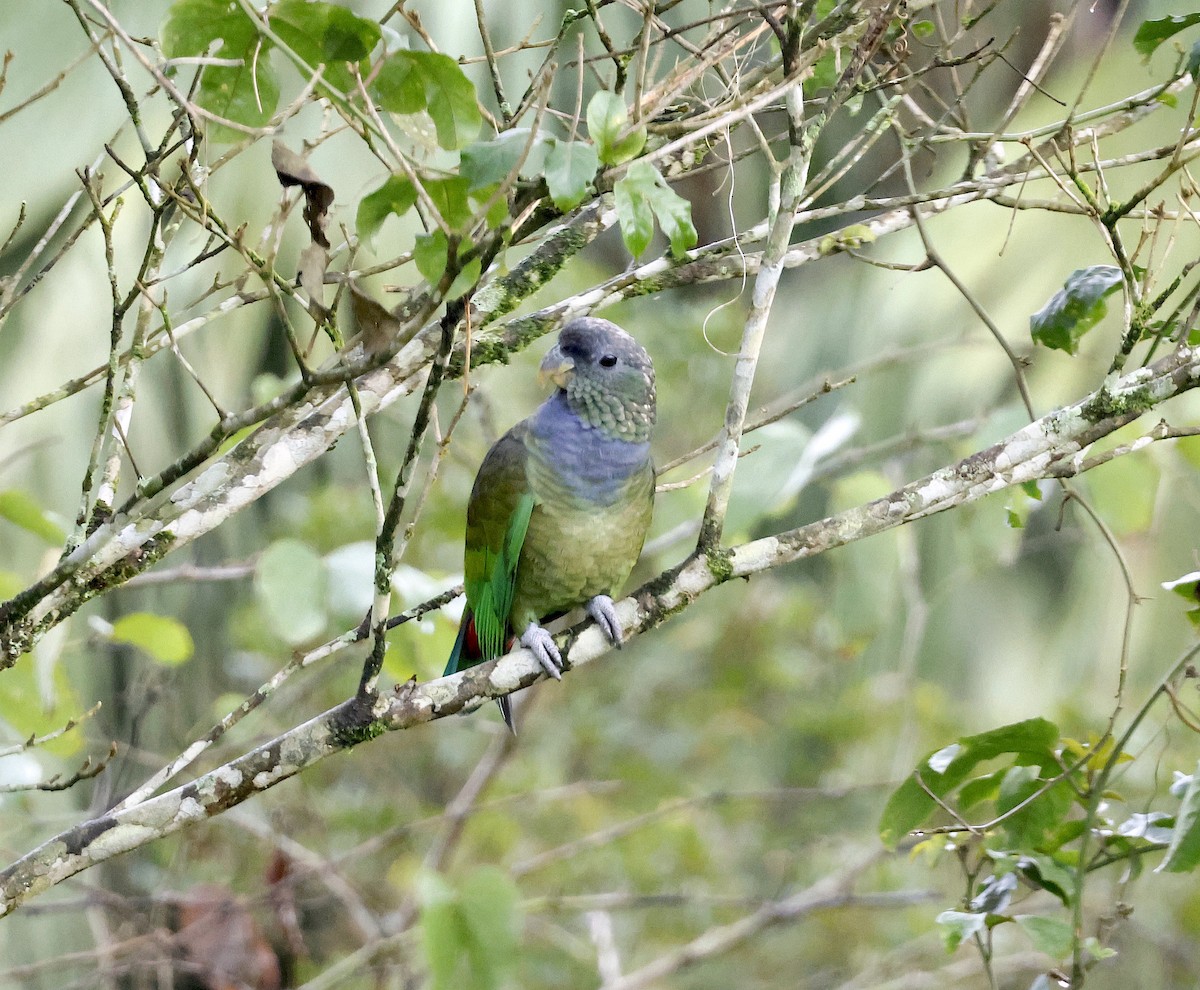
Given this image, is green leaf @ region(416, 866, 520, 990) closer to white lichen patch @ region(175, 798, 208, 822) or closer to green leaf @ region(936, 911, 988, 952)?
white lichen patch @ region(175, 798, 208, 822)

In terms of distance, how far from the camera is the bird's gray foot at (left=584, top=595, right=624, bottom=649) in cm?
147

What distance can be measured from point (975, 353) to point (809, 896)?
163cm

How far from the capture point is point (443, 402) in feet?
11.0

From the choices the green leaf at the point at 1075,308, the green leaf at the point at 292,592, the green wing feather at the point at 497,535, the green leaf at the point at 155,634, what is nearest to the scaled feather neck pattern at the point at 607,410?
the green wing feather at the point at 497,535

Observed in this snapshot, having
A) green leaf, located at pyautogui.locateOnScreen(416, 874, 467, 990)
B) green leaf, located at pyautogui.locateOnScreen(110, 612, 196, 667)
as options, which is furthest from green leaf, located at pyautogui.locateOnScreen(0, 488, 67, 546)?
green leaf, located at pyautogui.locateOnScreen(416, 874, 467, 990)

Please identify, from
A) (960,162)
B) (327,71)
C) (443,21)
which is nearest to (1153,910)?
(960,162)

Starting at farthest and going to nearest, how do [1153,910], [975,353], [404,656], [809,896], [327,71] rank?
[1153,910] < [975,353] < [809,896] < [404,656] < [327,71]

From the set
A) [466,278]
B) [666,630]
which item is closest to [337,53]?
[466,278]

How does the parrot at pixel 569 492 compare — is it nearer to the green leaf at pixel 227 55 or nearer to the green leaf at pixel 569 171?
the green leaf at pixel 227 55

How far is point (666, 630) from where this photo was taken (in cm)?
399

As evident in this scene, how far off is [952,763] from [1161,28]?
3.16ft

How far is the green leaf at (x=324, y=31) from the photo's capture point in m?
1.02

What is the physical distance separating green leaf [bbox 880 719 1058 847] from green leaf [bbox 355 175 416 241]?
94cm

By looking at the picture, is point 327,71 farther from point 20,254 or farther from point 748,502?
point 20,254
